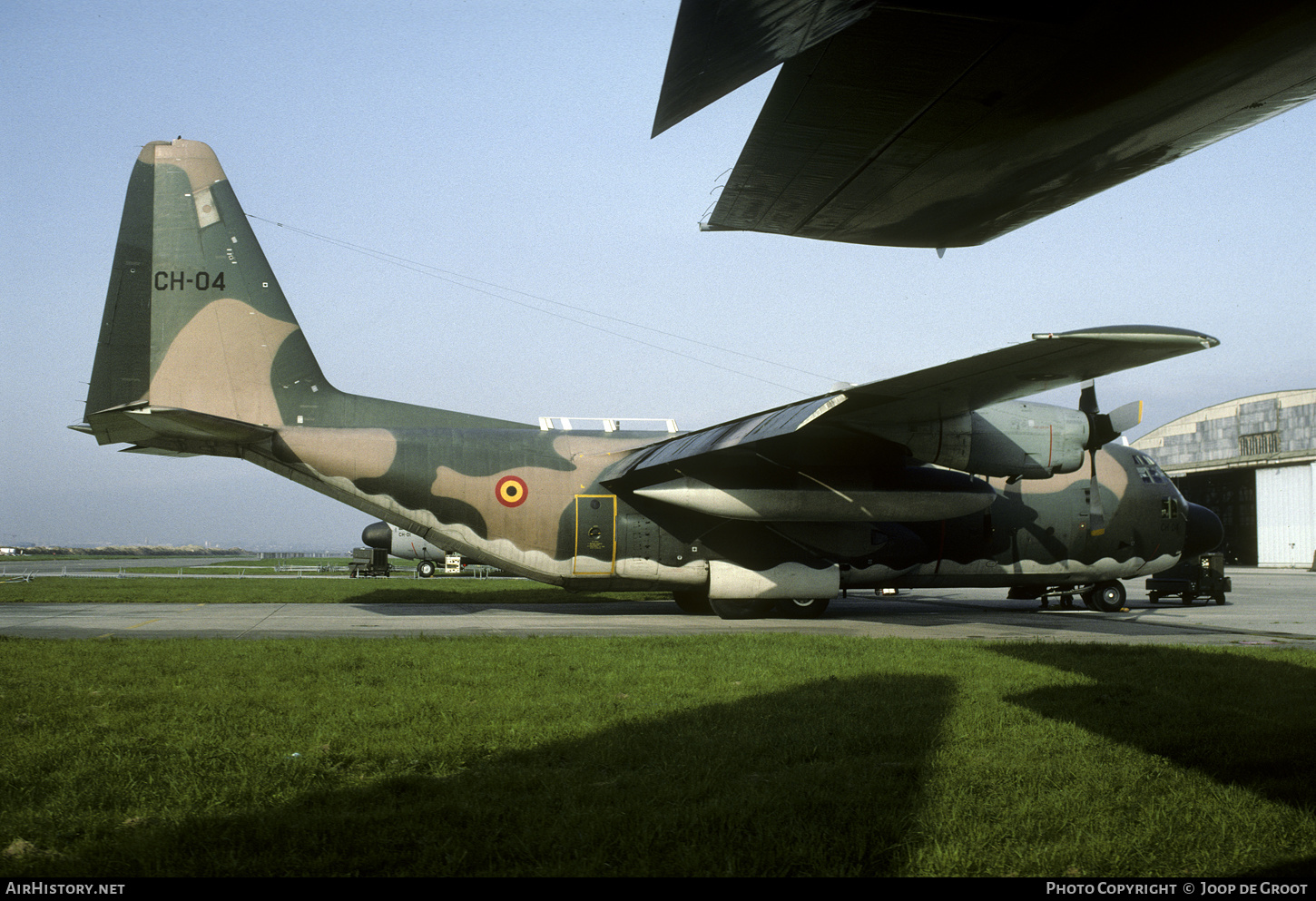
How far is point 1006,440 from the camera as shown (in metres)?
16.2

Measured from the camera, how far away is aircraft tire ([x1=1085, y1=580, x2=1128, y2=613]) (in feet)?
69.9

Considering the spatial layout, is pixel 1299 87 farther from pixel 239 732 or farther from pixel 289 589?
pixel 289 589

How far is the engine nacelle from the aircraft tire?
20.4ft

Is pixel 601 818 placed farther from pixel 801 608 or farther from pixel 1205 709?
pixel 801 608

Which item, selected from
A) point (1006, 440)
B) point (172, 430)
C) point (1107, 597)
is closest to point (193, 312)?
point (172, 430)

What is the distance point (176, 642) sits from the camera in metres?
11.6

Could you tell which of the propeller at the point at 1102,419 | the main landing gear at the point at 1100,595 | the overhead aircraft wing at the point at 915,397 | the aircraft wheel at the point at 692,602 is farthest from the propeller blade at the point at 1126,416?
the aircraft wheel at the point at 692,602

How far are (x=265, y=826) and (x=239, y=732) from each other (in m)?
2.42

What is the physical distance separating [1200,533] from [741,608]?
1242 cm

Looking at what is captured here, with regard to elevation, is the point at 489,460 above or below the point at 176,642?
above

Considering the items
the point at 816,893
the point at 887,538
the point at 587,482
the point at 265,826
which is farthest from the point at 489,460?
the point at 816,893

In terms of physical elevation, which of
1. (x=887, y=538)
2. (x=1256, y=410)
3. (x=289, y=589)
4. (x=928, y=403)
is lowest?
(x=289, y=589)

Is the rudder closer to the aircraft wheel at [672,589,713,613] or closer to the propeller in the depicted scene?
the aircraft wheel at [672,589,713,613]

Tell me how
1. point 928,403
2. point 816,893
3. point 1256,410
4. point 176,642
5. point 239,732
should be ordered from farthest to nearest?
point 1256,410 → point 928,403 → point 176,642 → point 239,732 → point 816,893
